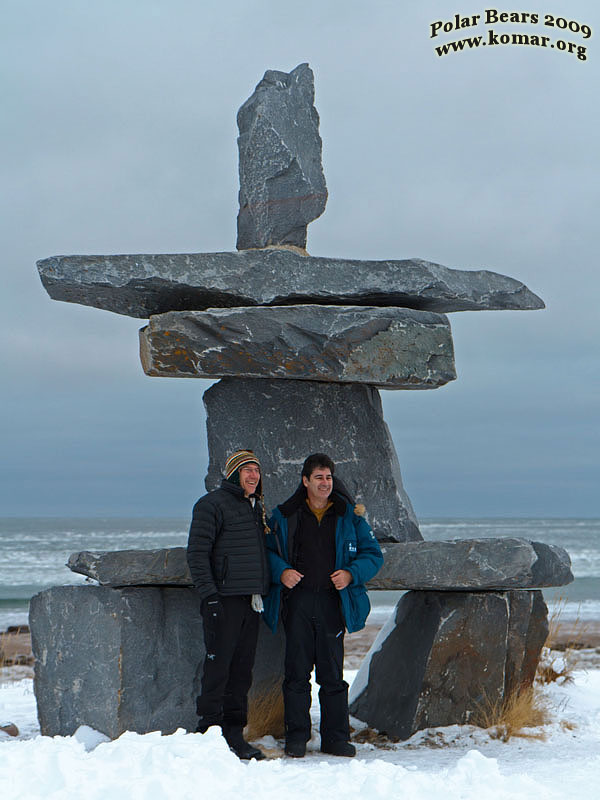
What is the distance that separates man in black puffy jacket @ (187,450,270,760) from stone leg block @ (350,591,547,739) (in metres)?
1.38

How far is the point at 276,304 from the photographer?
6266 millimetres

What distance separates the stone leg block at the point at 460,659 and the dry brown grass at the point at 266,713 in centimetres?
76

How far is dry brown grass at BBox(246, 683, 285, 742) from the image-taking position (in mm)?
6180

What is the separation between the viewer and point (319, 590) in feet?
18.7

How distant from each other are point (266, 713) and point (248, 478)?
1.82 metres

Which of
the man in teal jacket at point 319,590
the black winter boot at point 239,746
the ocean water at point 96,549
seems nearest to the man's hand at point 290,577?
the man in teal jacket at point 319,590

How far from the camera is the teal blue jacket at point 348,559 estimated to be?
5.61 meters

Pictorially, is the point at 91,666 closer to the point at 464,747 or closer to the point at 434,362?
the point at 464,747

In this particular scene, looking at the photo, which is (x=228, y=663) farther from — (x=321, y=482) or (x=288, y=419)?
(x=288, y=419)

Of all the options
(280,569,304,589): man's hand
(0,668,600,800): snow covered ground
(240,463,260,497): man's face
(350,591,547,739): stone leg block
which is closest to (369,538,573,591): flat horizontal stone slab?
(350,591,547,739): stone leg block

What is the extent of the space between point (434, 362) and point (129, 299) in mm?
2158

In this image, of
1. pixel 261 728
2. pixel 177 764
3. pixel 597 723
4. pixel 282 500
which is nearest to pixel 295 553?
pixel 282 500

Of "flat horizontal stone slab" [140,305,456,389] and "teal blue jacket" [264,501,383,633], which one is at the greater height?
"flat horizontal stone slab" [140,305,456,389]

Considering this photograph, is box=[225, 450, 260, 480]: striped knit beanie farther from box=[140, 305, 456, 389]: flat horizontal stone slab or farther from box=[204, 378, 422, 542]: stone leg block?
box=[204, 378, 422, 542]: stone leg block
